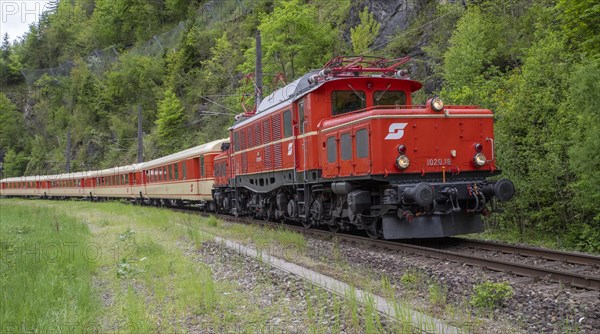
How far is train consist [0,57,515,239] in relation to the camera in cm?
1018

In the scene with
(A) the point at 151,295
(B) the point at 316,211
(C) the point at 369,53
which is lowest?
(A) the point at 151,295

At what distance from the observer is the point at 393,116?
10164 millimetres

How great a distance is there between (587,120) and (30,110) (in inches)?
3645

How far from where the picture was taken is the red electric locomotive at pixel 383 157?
10.2 meters

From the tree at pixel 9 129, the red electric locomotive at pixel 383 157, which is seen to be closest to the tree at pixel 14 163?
the tree at pixel 9 129

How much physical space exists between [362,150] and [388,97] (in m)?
2.50

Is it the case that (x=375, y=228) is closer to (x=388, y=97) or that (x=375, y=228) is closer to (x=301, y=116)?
(x=388, y=97)

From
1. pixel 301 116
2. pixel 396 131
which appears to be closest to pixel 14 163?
pixel 301 116

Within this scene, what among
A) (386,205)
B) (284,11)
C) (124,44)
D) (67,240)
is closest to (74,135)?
(124,44)

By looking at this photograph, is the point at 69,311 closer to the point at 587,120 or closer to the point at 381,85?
the point at 381,85

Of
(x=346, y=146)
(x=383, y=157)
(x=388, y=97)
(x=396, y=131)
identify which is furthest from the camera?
(x=388, y=97)

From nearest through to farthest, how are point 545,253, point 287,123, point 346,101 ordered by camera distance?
point 545,253, point 346,101, point 287,123

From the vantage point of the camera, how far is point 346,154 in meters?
11.1

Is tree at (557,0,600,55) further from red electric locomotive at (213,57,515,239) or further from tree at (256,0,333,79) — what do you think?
tree at (256,0,333,79)
